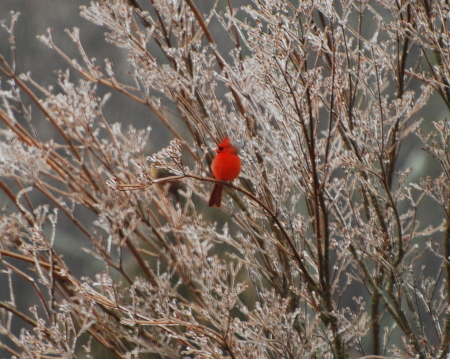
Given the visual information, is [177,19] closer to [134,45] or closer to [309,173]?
[134,45]

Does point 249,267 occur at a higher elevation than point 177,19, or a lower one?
lower

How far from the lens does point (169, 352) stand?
2.64 meters

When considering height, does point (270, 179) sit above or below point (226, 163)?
above

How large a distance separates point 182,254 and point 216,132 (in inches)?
26.4

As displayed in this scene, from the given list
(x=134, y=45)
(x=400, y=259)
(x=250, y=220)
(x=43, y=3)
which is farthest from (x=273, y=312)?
(x=43, y=3)

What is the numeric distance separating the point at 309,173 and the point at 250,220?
544 mm

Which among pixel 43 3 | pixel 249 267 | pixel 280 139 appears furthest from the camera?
pixel 43 3

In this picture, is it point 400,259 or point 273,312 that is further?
point 400,259

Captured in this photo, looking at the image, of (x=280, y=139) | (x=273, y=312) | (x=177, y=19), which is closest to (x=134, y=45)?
(x=177, y=19)

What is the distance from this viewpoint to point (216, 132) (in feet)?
8.47

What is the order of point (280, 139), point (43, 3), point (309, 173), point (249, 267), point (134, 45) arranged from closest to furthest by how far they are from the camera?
point (309, 173) < point (280, 139) < point (134, 45) < point (249, 267) < point (43, 3)

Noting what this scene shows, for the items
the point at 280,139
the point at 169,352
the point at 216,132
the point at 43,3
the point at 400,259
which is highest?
the point at 43,3

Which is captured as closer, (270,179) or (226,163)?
(226,163)

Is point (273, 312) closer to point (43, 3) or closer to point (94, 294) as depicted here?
point (94, 294)
